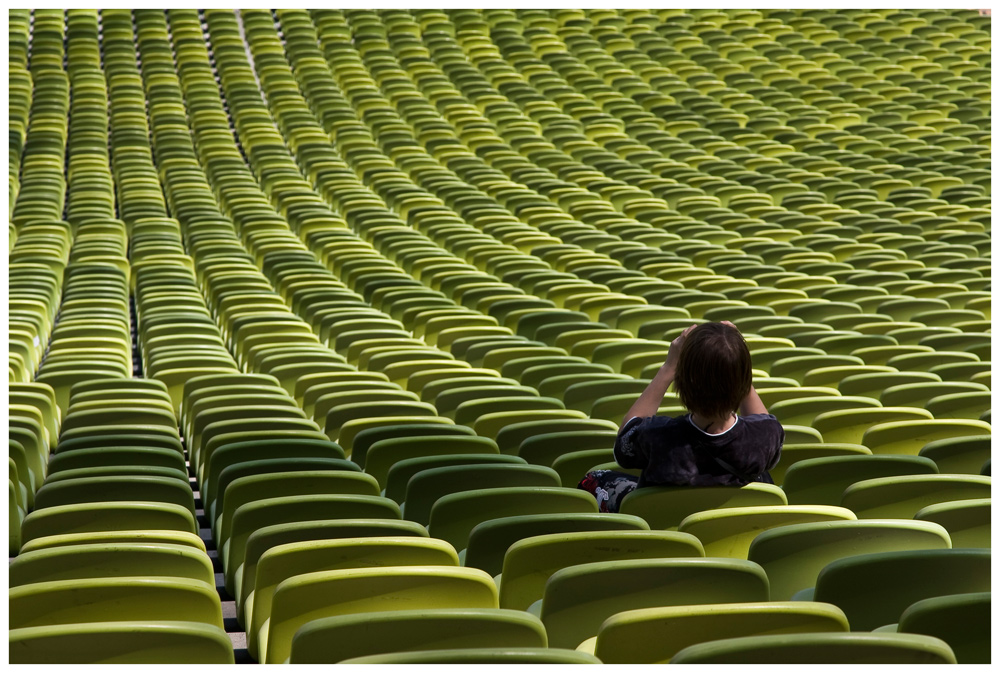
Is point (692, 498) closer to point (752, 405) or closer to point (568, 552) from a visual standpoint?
point (752, 405)

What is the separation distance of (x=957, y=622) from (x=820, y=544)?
21.4 inches

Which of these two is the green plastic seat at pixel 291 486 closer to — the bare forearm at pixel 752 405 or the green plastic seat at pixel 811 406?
the bare forearm at pixel 752 405

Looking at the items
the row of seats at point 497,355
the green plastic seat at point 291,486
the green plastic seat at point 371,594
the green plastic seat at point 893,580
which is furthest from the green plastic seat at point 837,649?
the green plastic seat at point 291,486

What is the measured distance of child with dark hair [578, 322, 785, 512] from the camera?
283 centimetres

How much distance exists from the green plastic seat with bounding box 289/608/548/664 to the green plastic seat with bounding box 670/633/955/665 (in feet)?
1.06

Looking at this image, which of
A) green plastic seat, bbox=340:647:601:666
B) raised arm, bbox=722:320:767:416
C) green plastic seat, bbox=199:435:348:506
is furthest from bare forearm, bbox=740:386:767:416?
green plastic seat, bbox=340:647:601:666

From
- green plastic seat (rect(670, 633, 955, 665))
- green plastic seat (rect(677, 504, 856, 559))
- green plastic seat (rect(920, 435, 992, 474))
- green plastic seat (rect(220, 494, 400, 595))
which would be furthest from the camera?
green plastic seat (rect(920, 435, 992, 474))

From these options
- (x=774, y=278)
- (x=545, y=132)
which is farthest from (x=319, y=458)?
(x=545, y=132)

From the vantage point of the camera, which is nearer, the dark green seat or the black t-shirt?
the black t-shirt

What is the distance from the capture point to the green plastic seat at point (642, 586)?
206cm

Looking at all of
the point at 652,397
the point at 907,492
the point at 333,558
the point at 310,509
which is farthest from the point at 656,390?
the point at 333,558

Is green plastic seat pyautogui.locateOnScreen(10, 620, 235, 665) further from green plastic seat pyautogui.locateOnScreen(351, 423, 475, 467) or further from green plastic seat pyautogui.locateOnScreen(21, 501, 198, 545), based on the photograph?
green plastic seat pyautogui.locateOnScreen(351, 423, 475, 467)

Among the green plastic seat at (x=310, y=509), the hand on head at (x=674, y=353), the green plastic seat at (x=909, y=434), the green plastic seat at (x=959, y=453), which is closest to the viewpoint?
the green plastic seat at (x=310, y=509)

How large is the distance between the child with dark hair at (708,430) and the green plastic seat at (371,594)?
0.90 meters
